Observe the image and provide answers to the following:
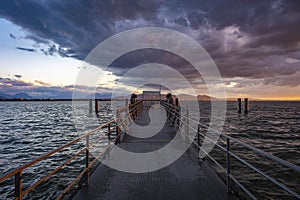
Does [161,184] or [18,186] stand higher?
[18,186]

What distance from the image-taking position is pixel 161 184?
3.87m

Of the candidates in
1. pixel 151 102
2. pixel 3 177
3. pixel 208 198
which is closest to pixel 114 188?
pixel 208 198

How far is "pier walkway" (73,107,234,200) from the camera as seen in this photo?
3.42 meters

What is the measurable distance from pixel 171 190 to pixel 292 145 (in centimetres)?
1377

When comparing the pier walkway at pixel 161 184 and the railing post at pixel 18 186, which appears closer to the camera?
the railing post at pixel 18 186

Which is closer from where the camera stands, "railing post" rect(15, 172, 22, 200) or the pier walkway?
"railing post" rect(15, 172, 22, 200)

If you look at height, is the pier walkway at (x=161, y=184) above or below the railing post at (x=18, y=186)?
below

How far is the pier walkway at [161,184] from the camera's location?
135 inches

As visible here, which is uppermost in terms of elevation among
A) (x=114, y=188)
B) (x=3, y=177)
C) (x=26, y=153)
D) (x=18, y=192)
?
(x=3, y=177)

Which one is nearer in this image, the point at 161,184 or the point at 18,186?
the point at 18,186

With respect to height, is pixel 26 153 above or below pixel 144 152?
below

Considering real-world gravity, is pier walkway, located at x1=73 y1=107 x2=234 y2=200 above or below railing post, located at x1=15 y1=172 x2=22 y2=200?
below

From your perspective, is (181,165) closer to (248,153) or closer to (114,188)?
(114,188)

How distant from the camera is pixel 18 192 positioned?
201cm
